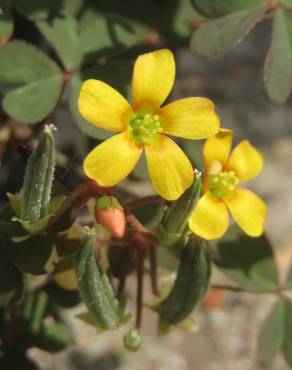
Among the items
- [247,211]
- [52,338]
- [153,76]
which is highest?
[153,76]

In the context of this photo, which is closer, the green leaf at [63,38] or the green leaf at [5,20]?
the green leaf at [5,20]

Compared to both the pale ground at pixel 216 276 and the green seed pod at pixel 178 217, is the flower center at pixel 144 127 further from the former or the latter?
the pale ground at pixel 216 276

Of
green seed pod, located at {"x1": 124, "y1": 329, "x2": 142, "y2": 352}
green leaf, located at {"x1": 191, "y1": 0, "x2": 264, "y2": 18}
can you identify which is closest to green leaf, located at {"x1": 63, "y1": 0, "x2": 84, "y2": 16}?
green leaf, located at {"x1": 191, "y1": 0, "x2": 264, "y2": 18}

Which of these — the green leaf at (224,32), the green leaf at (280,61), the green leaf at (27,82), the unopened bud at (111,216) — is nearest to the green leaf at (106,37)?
the green leaf at (27,82)

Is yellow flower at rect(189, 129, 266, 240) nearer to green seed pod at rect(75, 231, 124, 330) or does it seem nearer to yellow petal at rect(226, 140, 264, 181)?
yellow petal at rect(226, 140, 264, 181)

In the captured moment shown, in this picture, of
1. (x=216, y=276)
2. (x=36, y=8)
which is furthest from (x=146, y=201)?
(x=216, y=276)

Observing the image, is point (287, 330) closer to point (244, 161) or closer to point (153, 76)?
point (244, 161)
